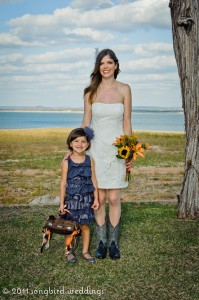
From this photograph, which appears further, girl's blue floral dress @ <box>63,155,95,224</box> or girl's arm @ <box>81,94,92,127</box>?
girl's arm @ <box>81,94,92,127</box>

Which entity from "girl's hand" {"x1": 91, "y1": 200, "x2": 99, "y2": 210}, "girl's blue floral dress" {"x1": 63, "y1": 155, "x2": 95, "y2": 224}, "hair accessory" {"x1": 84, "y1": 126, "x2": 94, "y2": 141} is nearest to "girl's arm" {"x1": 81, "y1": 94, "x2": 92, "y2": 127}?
"hair accessory" {"x1": 84, "y1": 126, "x2": 94, "y2": 141}

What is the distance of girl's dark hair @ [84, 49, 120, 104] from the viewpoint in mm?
4645

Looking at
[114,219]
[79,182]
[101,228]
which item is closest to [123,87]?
[79,182]

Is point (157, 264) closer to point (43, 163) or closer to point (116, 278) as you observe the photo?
point (116, 278)

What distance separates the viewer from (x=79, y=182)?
4.49 meters

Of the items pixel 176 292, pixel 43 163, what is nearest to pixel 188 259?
pixel 176 292

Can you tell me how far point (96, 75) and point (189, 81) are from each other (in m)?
1.87

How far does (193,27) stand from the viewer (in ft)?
19.9

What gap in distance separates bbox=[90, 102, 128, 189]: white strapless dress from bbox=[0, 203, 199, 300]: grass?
88cm

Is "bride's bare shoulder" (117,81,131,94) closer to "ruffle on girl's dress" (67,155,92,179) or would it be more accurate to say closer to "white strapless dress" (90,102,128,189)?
"white strapless dress" (90,102,128,189)

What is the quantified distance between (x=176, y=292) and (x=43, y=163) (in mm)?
12498

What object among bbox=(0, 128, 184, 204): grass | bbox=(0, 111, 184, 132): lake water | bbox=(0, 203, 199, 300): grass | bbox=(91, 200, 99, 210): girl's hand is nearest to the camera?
bbox=(0, 203, 199, 300): grass

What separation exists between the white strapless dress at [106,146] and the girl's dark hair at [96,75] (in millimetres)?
141

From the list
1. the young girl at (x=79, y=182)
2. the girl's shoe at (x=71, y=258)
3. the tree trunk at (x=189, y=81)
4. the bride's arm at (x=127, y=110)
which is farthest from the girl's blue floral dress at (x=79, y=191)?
the tree trunk at (x=189, y=81)
